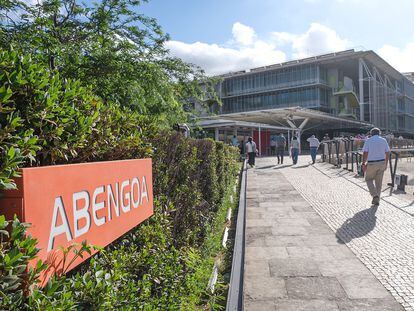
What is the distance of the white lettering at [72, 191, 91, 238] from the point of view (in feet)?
5.38

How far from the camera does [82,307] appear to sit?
1605mm

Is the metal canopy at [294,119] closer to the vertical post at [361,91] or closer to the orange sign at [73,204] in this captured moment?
the vertical post at [361,91]

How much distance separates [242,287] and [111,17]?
6417 millimetres

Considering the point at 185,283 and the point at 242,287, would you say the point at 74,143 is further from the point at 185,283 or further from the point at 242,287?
the point at 242,287

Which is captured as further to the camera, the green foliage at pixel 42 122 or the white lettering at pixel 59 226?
the white lettering at pixel 59 226

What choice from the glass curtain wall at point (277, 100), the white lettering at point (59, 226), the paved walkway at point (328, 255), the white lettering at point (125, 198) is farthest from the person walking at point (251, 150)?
the glass curtain wall at point (277, 100)

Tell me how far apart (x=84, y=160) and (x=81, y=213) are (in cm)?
45

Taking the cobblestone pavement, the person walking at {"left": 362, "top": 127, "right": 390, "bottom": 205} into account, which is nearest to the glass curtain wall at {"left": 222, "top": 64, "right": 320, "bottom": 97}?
the cobblestone pavement

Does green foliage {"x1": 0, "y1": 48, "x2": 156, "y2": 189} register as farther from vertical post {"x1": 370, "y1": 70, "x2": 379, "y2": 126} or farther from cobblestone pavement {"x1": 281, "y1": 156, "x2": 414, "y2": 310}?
vertical post {"x1": 370, "y1": 70, "x2": 379, "y2": 126}

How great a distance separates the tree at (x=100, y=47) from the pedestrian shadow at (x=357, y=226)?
13.2ft

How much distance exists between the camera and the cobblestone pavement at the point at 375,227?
4.30 m

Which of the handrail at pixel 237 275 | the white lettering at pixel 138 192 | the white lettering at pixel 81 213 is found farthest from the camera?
the handrail at pixel 237 275

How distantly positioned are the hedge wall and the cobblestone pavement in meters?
2.14

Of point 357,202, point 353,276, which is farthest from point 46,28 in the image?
point 357,202
